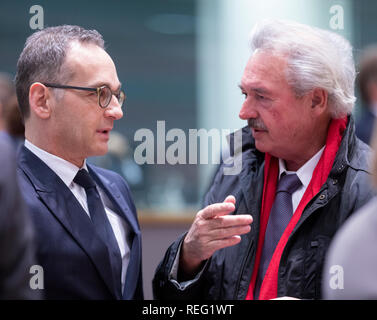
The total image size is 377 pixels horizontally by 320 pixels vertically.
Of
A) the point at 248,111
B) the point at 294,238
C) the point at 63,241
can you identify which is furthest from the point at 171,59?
the point at 63,241

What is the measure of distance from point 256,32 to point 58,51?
2.06ft

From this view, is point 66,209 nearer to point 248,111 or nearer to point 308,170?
point 248,111

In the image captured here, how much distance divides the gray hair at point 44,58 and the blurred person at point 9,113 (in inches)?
11.3

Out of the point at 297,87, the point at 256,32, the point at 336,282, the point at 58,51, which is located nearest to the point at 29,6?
the point at 58,51

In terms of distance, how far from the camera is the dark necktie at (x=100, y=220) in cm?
162

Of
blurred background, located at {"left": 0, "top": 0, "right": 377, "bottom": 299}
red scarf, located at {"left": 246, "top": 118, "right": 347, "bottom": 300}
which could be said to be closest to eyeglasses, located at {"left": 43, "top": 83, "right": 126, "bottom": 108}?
blurred background, located at {"left": 0, "top": 0, "right": 377, "bottom": 299}

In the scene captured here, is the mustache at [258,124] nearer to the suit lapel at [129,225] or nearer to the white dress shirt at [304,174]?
the white dress shirt at [304,174]

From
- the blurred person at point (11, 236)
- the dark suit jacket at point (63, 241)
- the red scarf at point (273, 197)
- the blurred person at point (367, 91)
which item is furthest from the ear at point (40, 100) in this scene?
the blurred person at point (367, 91)

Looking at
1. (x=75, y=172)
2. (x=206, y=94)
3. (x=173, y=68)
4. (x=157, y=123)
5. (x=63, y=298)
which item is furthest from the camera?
(x=173, y=68)

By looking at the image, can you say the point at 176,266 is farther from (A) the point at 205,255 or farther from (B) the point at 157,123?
(B) the point at 157,123

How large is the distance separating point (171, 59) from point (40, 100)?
5325mm

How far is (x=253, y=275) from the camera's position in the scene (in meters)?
1.77

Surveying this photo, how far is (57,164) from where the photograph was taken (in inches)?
63.6

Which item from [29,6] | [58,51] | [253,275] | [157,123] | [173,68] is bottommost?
[253,275]
